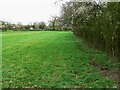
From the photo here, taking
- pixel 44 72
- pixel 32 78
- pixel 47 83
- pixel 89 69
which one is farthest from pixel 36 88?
pixel 89 69

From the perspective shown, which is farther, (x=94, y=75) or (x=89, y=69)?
(x=89, y=69)

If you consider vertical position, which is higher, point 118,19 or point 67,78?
point 118,19

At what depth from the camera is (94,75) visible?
28.0ft

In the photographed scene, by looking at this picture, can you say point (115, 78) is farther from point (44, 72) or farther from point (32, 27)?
point (32, 27)

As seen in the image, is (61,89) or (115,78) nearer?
(61,89)

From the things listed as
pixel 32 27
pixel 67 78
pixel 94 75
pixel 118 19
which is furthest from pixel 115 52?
pixel 32 27

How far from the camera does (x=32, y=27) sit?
3701 inches

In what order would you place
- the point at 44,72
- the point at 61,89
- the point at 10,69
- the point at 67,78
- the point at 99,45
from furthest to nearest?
1. the point at 99,45
2. the point at 10,69
3. the point at 44,72
4. the point at 67,78
5. the point at 61,89

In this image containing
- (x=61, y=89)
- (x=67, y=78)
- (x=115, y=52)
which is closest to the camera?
(x=61, y=89)

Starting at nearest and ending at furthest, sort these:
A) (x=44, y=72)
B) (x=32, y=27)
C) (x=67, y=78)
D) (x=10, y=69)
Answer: (x=67, y=78), (x=44, y=72), (x=10, y=69), (x=32, y=27)

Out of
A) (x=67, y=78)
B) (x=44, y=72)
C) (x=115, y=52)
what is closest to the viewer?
(x=67, y=78)

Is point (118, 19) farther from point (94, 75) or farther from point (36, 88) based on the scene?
point (36, 88)

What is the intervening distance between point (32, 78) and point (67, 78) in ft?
3.61

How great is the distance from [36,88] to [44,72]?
7.14 feet
